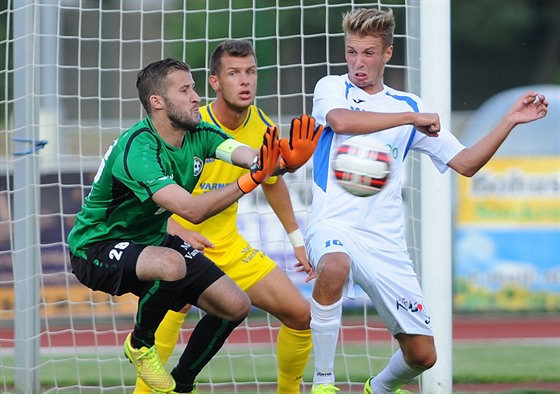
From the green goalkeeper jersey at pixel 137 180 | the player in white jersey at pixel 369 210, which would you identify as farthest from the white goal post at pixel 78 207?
the green goalkeeper jersey at pixel 137 180

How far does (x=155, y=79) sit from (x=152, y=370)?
5.03 ft

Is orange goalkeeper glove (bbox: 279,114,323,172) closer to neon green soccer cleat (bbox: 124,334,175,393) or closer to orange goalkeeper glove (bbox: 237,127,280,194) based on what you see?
orange goalkeeper glove (bbox: 237,127,280,194)

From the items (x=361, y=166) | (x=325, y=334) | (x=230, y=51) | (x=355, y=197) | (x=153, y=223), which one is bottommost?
(x=325, y=334)

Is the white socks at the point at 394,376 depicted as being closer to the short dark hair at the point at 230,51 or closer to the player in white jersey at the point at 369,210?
the player in white jersey at the point at 369,210

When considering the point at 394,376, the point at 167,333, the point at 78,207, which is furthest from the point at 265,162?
the point at 78,207

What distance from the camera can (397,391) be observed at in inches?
237

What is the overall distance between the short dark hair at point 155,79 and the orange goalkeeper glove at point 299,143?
85 centimetres

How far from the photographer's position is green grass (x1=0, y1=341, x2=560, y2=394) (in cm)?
819

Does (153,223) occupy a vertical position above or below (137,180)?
below

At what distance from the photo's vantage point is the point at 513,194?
1372 cm

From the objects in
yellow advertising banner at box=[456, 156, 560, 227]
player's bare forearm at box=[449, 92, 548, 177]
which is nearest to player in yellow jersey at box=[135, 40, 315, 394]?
player's bare forearm at box=[449, 92, 548, 177]

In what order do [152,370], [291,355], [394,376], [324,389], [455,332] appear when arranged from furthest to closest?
[455,332] → [291,355] → [394,376] → [152,370] → [324,389]

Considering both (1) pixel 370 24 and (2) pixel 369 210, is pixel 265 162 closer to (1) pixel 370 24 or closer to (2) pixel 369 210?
(2) pixel 369 210

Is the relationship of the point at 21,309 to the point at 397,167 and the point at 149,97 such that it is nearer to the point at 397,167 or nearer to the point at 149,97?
the point at 149,97
